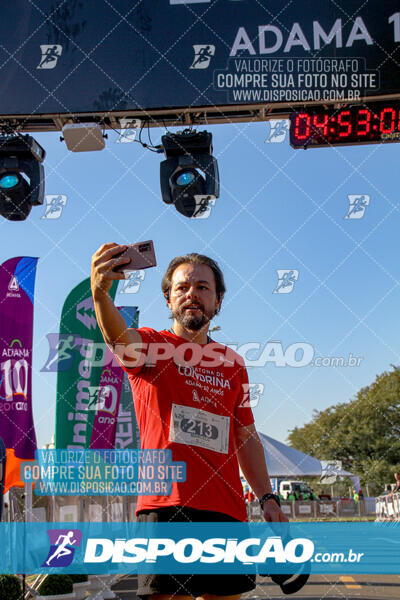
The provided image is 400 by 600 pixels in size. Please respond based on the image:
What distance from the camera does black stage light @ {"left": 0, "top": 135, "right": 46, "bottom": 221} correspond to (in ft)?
21.2

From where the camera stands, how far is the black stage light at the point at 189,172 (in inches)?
248

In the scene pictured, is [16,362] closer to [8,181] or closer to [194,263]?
[8,181]

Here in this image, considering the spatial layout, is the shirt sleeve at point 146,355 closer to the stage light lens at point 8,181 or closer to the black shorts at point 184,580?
the black shorts at point 184,580

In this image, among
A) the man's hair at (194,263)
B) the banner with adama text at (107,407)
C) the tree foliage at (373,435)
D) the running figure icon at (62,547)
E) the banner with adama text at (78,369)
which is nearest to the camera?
the man's hair at (194,263)

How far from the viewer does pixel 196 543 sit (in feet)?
9.43

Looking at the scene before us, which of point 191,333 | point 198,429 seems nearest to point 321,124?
point 191,333

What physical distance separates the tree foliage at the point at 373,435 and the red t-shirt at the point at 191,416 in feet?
169

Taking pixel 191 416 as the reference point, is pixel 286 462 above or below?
below

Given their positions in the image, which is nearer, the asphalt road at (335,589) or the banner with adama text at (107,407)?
the asphalt road at (335,589)

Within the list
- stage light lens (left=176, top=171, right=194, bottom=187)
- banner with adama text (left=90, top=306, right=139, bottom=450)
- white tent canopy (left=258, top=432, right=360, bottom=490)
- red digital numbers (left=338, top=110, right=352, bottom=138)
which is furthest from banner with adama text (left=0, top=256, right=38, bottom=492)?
white tent canopy (left=258, top=432, right=360, bottom=490)

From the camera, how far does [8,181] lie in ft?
21.3

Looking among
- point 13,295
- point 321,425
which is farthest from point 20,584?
point 321,425

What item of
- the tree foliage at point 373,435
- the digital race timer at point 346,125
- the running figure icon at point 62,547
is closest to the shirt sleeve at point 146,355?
the digital race timer at point 346,125

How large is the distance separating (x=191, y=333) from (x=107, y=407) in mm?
7554
